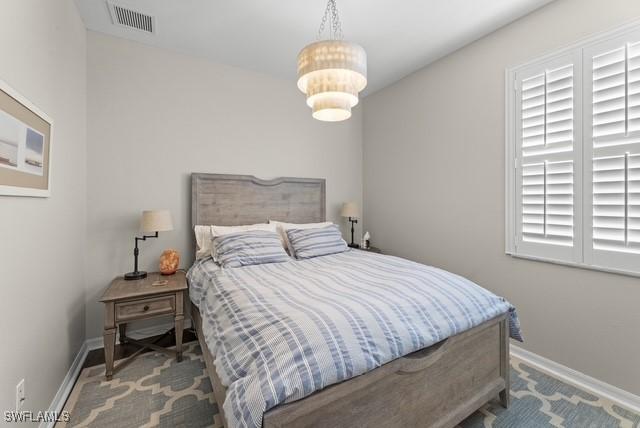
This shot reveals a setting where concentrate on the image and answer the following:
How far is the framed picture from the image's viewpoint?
3.86 ft

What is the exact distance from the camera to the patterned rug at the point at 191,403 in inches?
64.5

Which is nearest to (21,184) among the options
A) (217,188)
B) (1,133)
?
(1,133)

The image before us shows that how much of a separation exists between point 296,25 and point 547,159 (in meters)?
2.32

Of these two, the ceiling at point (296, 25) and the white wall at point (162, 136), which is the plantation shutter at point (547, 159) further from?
the white wall at point (162, 136)

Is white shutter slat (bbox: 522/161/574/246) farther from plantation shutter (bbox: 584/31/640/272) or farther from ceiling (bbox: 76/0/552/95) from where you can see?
ceiling (bbox: 76/0/552/95)

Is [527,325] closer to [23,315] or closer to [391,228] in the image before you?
[391,228]

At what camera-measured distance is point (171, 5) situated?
2170mm

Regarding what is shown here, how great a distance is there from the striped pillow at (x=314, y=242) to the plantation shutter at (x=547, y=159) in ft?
5.34

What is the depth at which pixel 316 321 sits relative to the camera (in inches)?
49.0

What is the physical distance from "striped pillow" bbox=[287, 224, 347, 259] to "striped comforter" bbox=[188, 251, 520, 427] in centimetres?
60

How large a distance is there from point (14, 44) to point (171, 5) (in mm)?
1253

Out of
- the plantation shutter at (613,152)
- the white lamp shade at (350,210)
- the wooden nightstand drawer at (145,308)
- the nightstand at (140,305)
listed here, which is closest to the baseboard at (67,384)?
the nightstand at (140,305)

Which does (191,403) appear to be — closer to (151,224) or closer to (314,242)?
(151,224)

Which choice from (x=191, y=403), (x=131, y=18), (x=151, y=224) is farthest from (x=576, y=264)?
(x=131, y=18)
